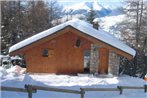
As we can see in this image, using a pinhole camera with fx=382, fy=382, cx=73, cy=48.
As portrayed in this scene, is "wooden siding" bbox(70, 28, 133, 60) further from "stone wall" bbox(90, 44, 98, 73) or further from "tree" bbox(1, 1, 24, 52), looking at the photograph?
"tree" bbox(1, 1, 24, 52)

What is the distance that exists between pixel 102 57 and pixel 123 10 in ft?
57.4

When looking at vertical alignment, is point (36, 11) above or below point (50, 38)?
above

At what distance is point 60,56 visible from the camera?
2408 centimetres

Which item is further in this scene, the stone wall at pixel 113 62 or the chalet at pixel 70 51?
the stone wall at pixel 113 62

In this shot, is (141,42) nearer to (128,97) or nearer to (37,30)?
(37,30)

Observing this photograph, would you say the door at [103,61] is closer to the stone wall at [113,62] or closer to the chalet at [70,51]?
the chalet at [70,51]

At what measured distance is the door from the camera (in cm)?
2380

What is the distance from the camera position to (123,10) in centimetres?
4034

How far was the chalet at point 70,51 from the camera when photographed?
23344 millimetres

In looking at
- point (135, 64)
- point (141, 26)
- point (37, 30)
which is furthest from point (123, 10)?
point (37, 30)

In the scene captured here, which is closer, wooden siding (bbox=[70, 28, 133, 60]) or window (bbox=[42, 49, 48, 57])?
wooden siding (bbox=[70, 28, 133, 60])

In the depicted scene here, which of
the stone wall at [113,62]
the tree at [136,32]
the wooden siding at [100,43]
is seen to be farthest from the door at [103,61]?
the tree at [136,32]

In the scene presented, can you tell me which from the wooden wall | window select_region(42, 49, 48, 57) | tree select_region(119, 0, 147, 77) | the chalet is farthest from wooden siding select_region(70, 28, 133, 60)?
tree select_region(119, 0, 147, 77)

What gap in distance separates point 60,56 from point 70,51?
72 centimetres
